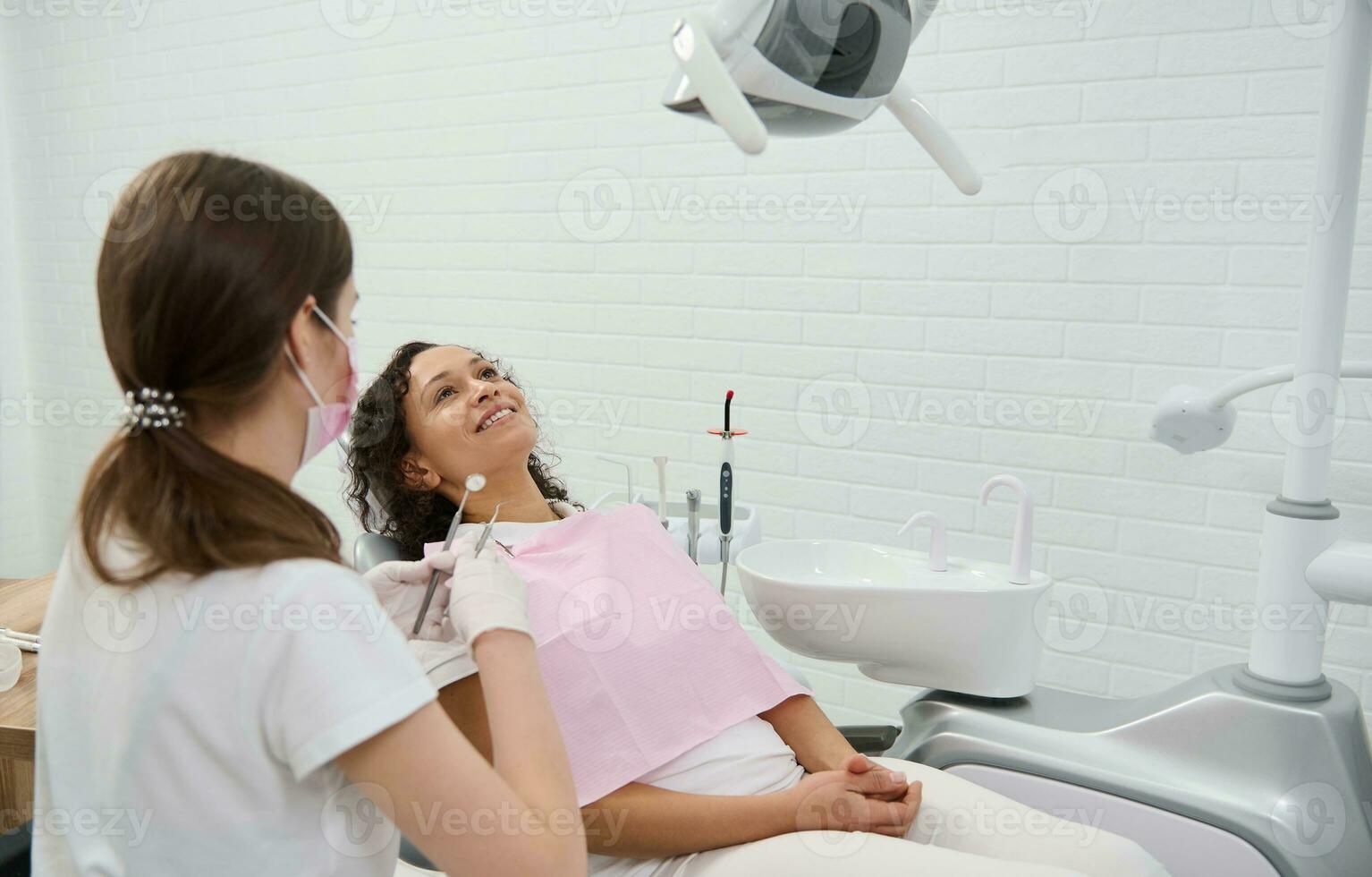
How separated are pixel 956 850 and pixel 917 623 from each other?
42cm

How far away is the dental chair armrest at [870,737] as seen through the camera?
6.88 feet

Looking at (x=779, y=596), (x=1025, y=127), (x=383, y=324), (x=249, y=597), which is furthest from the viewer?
(x=383, y=324)

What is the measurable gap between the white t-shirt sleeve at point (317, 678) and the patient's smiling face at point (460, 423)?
3.09 feet

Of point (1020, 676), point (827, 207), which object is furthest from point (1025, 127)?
point (1020, 676)

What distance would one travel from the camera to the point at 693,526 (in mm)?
1963

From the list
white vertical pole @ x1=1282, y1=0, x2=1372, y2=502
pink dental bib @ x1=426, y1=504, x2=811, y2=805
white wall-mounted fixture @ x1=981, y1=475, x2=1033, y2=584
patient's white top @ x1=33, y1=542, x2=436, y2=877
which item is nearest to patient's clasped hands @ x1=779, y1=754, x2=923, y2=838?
pink dental bib @ x1=426, y1=504, x2=811, y2=805

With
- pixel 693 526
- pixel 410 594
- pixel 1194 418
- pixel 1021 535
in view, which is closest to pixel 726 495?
pixel 693 526

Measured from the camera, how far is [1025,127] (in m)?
2.36

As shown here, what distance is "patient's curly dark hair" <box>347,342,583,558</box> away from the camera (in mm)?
1821

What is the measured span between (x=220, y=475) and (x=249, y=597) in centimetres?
12

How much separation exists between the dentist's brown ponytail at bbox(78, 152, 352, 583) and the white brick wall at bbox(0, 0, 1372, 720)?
6.16 ft

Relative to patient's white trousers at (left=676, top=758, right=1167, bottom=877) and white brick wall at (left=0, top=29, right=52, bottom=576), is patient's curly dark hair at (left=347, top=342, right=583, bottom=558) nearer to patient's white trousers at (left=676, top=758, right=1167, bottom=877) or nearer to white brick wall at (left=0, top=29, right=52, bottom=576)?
patient's white trousers at (left=676, top=758, right=1167, bottom=877)

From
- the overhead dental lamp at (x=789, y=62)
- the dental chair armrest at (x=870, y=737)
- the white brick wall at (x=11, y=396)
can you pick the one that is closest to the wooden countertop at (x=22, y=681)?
the overhead dental lamp at (x=789, y=62)

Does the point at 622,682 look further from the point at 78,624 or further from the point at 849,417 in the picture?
the point at 849,417
